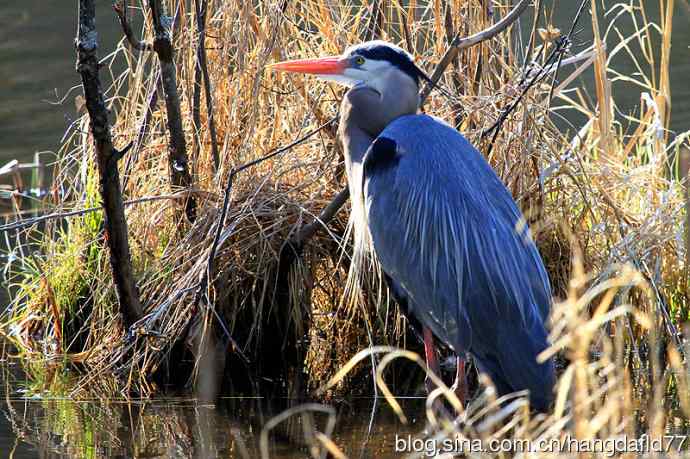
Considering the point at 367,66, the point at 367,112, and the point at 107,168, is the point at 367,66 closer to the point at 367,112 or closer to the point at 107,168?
the point at 367,112

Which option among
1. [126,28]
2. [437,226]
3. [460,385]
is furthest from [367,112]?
[460,385]

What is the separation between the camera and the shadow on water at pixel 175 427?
388 centimetres

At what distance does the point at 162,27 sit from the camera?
14.5 feet

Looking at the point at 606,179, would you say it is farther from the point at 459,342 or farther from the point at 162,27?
the point at 162,27

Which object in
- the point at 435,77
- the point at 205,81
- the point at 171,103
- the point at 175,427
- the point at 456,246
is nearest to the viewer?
the point at 456,246

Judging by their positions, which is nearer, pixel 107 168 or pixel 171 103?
pixel 107 168

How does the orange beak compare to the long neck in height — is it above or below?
above

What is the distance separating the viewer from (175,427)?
4.10m

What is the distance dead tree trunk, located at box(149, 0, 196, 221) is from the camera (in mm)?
4410

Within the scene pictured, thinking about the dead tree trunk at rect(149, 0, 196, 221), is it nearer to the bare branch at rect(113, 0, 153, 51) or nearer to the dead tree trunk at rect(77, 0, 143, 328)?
the bare branch at rect(113, 0, 153, 51)

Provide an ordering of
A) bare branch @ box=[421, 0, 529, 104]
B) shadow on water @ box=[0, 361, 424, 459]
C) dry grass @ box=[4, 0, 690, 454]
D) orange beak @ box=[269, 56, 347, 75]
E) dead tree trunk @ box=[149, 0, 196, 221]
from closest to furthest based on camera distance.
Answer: shadow on water @ box=[0, 361, 424, 459], bare branch @ box=[421, 0, 529, 104], orange beak @ box=[269, 56, 347, 75], dead tree trunk @ box=[149, 0, 196, 221], dry grass @ box=[4, 0, 690, 454]

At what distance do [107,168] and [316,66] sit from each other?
0.83 meters

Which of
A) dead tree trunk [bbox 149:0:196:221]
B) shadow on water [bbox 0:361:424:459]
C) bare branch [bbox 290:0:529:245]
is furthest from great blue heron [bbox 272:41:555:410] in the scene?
dead tree trunk [bbox 149:0:196:221]

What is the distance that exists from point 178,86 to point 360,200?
1131mm
